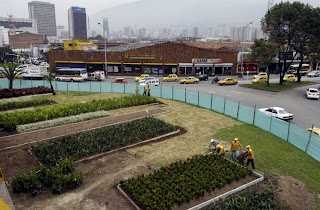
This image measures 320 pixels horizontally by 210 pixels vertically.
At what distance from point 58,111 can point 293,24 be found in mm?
33541

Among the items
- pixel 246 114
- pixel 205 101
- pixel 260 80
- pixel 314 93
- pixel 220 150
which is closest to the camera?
pixel 220 150

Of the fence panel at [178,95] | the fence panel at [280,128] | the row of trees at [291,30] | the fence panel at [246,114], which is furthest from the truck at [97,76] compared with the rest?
A: the fence panel at [280,128]

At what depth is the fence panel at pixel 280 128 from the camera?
1791 cm

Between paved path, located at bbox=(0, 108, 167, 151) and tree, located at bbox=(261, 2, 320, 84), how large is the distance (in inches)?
998

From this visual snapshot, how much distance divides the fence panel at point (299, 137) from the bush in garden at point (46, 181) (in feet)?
43.2

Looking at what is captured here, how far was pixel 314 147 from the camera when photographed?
1538 centimetres

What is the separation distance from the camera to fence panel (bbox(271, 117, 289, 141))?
58.7 feet

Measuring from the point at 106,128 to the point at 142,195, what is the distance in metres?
9.04

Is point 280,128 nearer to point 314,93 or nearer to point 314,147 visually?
point 314,147

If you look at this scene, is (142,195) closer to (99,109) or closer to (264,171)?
(264,171)

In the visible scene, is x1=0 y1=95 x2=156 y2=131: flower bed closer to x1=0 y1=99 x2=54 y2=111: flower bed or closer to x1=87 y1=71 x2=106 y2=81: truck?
x1=0 y1=99 x2=54 y2=111: flower bed

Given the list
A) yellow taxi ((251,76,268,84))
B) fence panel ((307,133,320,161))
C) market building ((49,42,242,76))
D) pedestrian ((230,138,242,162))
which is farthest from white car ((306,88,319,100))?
market building ((49,42,242,76))

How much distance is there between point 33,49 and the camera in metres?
112

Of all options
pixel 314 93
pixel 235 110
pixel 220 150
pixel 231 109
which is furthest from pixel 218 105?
pixel 314 93
